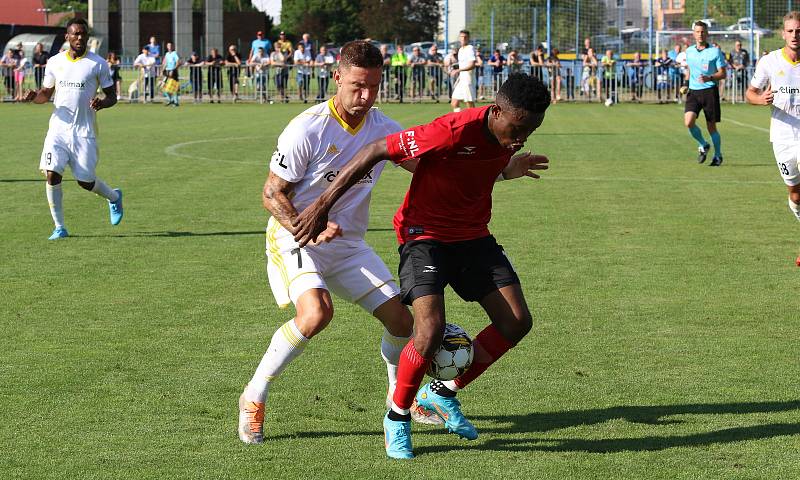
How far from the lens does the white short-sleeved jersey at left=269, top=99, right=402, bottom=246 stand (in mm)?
5973

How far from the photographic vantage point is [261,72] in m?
41.3

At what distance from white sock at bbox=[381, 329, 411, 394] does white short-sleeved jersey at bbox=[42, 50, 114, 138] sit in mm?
7262

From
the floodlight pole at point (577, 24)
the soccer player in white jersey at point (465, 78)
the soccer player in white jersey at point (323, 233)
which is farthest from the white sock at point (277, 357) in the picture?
the floodlight pole at point (577, 24)

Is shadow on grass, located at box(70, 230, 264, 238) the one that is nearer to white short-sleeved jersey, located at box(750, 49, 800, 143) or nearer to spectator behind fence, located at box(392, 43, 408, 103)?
white short-sleeved jersey, located at box(750, 49, 800, 143)

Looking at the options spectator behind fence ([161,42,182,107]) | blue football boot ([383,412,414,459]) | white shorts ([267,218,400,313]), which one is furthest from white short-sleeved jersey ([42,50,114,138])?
spectator behind fence ([161,42,182,107])

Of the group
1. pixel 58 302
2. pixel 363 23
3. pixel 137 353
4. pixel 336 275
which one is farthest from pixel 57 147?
pixel 363 23

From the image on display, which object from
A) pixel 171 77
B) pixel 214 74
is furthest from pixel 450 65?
pixel 171 77

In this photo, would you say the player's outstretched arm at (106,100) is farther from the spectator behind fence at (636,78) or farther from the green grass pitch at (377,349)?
the spectator behind fence at (636,78)

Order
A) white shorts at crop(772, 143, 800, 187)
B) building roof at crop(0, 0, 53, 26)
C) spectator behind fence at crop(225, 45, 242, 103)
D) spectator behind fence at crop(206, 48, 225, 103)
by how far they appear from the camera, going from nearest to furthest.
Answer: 1. white shorts at crop(772, 143, 800, 187)
2. spectator behind fence at crop(225, 45, 242, 103)
3. spectator behind fence at crop(206, 48, 225, 103)
4. building roof at crop(0, 0, 53, 26)

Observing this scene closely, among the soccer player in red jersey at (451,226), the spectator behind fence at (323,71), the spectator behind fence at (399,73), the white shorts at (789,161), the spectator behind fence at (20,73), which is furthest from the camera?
the spectator behind fence at (20,73)

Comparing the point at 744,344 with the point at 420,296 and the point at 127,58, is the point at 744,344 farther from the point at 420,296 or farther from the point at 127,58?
the point at 127,58

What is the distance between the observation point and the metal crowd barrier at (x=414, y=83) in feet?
135

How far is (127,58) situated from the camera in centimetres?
6694

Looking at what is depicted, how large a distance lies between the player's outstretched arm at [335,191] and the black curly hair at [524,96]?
590 mm
